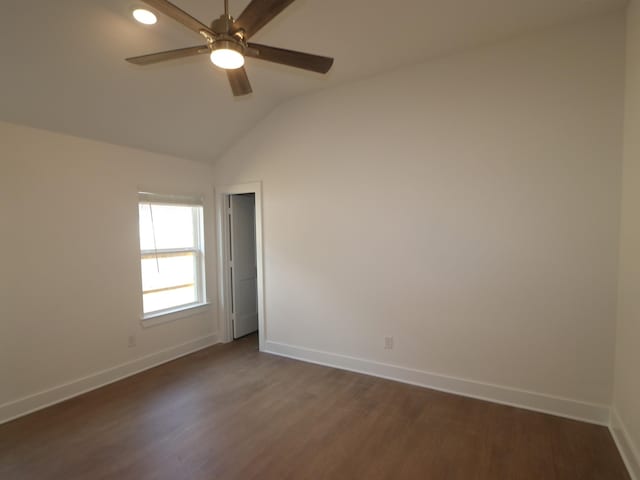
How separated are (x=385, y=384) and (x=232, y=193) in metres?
3.00

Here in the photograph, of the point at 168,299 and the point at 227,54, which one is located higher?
the point at 227,54

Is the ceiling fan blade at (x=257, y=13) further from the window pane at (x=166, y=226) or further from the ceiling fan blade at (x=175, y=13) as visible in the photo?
the window pane at (x=166, y=226)

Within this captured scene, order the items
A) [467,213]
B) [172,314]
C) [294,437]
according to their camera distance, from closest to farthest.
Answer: [294,437]
[467,213]
[172,314]

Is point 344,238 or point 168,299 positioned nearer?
point 344,238

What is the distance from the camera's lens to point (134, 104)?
313 centimetres

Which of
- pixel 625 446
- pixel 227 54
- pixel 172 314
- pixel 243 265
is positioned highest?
pixel 227 54

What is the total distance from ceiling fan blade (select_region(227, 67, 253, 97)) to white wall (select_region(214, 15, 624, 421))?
1621 millimetres

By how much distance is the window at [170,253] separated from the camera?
386cm

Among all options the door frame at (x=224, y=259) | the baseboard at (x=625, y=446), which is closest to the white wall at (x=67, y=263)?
the door frame at (x=224, y=259)

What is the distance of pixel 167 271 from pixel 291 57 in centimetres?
317

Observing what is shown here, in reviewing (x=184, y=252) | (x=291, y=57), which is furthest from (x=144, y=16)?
(x=184, y=252)

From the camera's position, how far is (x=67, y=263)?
3127 millimetres

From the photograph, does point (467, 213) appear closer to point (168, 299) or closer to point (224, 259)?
point (224, 259)

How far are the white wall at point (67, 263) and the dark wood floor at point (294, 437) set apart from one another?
38 cm
